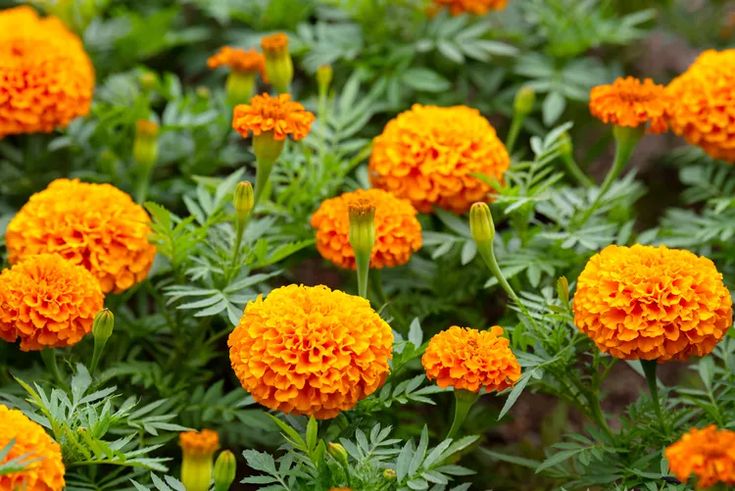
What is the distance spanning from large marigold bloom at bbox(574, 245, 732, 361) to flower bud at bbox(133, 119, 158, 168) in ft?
2.70

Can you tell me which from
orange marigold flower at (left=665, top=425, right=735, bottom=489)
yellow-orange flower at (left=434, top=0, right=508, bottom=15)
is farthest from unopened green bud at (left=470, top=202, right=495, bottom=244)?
yellow-orange flower at (left=434, top=0, right=508, bottom=15)

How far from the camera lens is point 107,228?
5.15ft

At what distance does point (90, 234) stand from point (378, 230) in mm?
421

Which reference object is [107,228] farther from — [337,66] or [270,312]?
[337,66]

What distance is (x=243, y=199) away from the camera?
58.4 inches

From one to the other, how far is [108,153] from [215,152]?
0.23m

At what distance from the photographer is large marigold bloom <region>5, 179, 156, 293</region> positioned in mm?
1551

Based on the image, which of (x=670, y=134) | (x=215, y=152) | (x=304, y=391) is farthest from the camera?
(x=670, y=134)

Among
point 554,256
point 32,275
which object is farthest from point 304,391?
point 554,256

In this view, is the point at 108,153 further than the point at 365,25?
No

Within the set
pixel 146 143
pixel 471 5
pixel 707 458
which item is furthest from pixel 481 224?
pixel 471 5

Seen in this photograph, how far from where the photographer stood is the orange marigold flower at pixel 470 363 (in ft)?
4.28

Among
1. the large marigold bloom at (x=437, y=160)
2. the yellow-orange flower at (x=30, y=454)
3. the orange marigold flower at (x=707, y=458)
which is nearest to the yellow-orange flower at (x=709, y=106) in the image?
the large marigold bloom at (x=437, y=160)

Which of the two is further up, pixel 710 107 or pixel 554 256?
pixel 710 107
